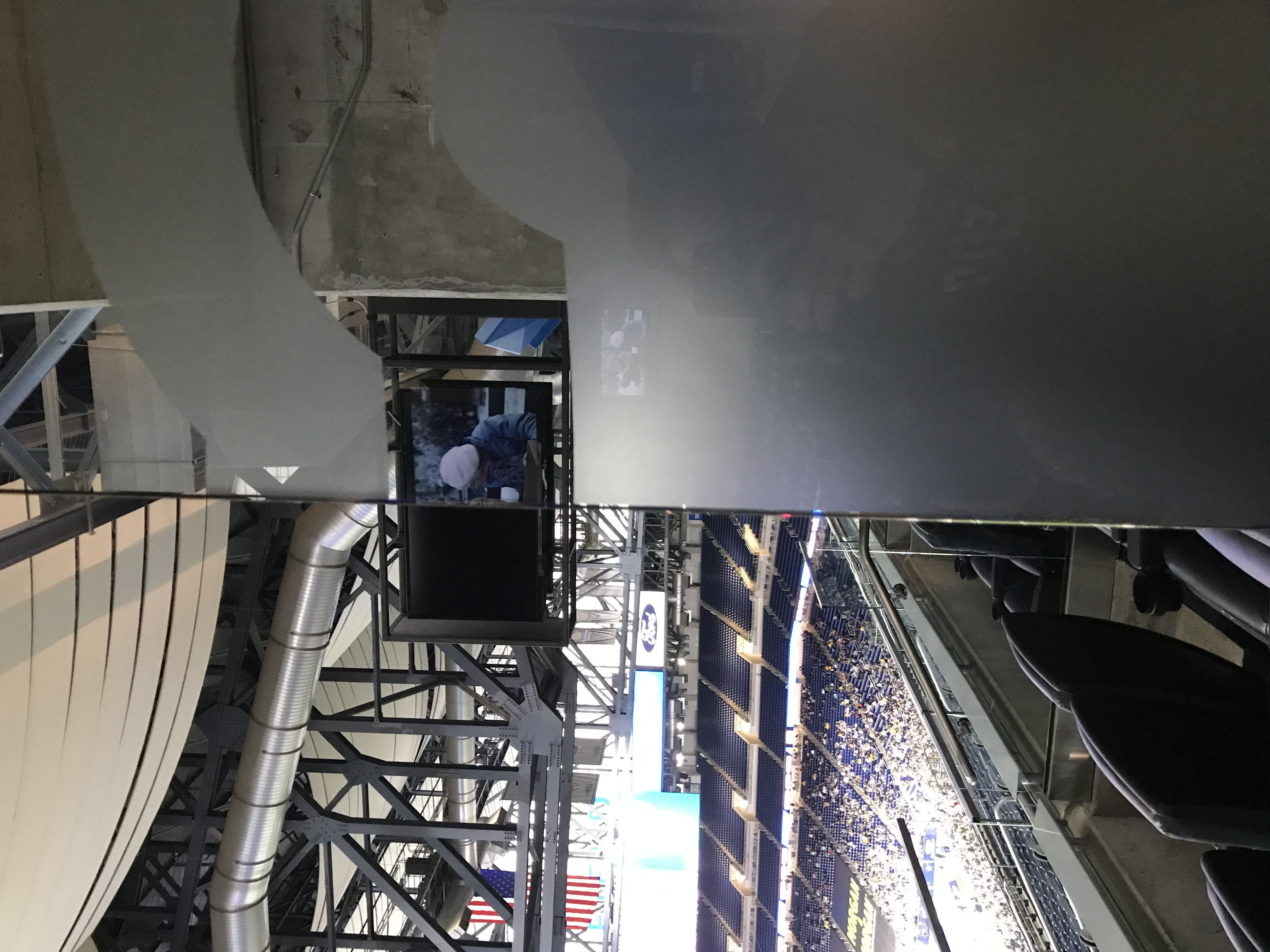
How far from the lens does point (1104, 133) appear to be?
1269 millimetres

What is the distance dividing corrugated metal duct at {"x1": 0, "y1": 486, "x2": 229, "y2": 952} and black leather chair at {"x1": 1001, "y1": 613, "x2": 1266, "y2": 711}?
323cm

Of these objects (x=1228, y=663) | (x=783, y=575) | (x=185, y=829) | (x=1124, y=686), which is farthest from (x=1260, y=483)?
(x=783, y=575)

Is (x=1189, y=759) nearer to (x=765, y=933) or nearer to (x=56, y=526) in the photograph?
(x=56, y=526)

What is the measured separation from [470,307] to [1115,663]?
5.55 feet

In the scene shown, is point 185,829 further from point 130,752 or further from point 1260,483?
point 1260,483

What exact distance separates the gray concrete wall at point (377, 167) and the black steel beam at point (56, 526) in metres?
0.77

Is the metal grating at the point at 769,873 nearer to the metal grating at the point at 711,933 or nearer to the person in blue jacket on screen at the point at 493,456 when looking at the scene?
the metal grating at the point at 711,933

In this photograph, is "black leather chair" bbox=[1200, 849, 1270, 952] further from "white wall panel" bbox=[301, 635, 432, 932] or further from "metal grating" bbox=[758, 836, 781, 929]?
"metal grating" bbox=[758, 836, 781, 929]

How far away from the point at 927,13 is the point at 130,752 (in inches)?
185

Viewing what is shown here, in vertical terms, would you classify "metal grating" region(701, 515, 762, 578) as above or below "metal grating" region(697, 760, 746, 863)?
above

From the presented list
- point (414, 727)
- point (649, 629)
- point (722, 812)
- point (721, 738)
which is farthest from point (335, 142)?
Result: point (722, 812)

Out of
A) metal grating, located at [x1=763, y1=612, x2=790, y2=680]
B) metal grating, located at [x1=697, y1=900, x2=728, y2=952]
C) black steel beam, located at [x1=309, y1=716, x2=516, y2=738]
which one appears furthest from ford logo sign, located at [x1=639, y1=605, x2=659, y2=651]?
metal grating, located at [x1=697, y1=900, x2=728, y2=952]

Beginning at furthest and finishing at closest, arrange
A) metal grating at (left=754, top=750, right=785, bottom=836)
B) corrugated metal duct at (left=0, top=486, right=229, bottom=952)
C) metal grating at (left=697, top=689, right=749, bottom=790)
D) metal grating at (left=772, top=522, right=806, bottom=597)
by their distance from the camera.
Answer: metal grating at (left=697, top=689, right=749, bottom=790) < metal grating at (left=754, top=750, right=785, bottom=836) < metal grating at (left=772, top=522, right=806, bottom=597) < corrugated metal duct at (left=0, top=486, right=229, bottom=952)

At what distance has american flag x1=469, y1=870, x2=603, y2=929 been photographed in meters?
8.67
